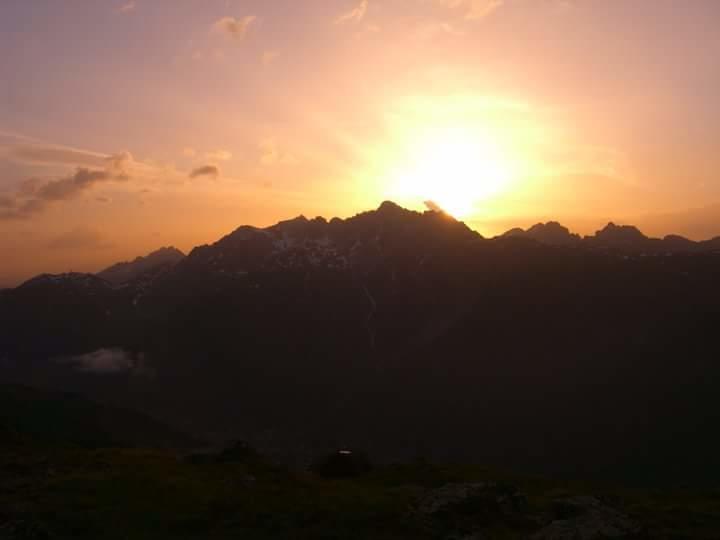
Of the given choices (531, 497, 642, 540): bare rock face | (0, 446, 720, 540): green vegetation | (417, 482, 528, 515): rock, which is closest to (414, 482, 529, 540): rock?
(417, 482, 528, 515): rock

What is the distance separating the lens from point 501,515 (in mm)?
32062

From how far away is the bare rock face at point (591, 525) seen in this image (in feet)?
89.8

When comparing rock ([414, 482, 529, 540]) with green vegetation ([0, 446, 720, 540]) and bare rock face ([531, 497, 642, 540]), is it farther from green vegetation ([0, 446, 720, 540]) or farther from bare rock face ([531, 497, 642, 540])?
bare rock face ([531, 497, 642, 540])

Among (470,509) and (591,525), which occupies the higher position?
(591,525)

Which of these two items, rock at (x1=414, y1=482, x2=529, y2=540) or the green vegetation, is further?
the green vegetation

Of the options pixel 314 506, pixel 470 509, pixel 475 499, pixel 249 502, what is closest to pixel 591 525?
pixel 470 509

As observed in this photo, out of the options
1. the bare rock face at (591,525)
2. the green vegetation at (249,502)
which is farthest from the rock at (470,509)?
the bare rock face at (591,525)

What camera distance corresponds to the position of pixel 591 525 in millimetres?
28359

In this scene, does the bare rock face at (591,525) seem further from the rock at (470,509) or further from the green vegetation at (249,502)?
the rock at (470,509)

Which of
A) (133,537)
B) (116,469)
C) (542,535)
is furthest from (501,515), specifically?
(116,469)

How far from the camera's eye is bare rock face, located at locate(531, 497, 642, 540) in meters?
27.4

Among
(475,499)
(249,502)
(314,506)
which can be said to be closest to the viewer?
(475,499)

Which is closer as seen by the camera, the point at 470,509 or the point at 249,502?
the point at 470,509

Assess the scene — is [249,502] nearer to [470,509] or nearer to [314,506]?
[314,506]
